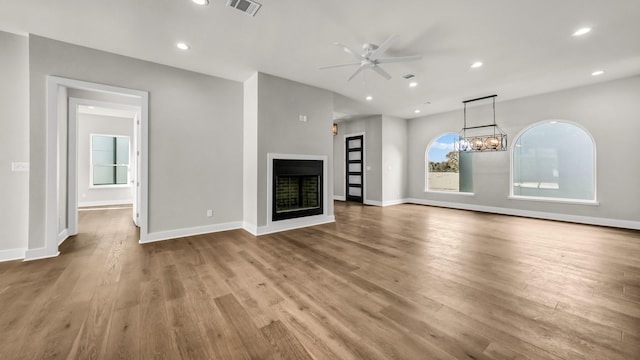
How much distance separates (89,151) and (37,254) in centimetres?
570

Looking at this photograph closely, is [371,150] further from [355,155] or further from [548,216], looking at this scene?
[548,216]

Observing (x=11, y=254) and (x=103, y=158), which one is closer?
(x=11, y=254)

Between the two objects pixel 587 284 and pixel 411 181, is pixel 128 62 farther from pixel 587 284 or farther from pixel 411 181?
pixel 411 181

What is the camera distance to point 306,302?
82.4 inches

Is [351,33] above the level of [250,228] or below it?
above

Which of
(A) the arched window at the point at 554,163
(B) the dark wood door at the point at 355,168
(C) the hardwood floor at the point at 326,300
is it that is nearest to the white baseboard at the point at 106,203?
(C) the hardwood floor at the point at 326,300

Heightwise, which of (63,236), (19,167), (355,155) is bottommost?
(63,236)

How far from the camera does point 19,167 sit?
10.4 ft

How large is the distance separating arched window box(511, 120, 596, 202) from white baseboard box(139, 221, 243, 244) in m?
6.87

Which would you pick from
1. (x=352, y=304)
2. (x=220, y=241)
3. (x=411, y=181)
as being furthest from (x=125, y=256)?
(x=411, y=181)

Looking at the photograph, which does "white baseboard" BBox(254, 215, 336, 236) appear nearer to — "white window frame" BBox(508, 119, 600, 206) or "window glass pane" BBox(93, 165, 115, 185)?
"white window frame" BBox(508, 119, 600, 206)

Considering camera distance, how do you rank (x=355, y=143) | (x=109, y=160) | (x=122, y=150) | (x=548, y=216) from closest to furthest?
(x=548, y=216) < (x=109, y=160) < (x=122, y=150) < (x=355, y=143)

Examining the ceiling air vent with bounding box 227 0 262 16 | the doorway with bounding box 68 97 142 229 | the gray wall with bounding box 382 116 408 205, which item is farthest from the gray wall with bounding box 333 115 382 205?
the doorway with bounding box 68 97 142 229

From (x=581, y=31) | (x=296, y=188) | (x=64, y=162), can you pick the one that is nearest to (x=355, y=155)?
Result: (x=296, y=188)
